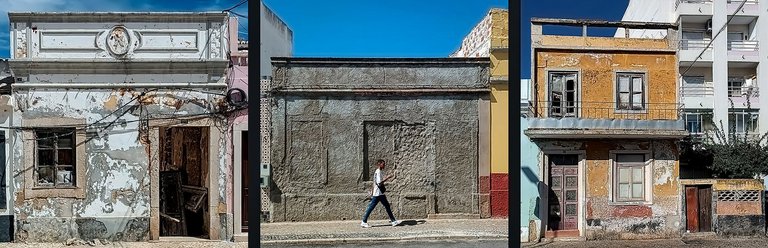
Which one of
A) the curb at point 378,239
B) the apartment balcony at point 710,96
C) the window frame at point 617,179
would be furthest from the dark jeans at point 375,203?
the apartment balcony at point 710,96

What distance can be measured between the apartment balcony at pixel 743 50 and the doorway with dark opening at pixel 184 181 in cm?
258

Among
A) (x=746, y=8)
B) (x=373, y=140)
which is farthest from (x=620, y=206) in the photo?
(x=373, y=140)

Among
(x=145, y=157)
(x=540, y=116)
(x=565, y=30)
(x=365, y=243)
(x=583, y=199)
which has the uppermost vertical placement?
(x=565, y=30)

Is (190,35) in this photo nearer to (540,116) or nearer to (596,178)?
(540,116)

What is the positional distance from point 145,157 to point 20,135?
1.80 feet

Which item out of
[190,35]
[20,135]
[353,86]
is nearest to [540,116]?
[353,86]

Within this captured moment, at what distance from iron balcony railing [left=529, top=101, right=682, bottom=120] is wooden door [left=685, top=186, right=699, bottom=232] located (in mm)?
387

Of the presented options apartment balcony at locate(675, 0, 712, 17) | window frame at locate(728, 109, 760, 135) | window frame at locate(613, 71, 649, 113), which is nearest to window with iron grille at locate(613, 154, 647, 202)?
window frame at locate(613, 71, 649, 113)

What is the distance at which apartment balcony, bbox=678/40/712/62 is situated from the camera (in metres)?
2.73

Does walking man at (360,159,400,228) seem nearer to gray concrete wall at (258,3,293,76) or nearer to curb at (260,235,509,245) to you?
curb at (260,235,509,245)

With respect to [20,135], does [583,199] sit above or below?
below

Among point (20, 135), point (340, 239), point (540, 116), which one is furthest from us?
point (340, 239)

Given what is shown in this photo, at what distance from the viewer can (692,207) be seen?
2.78 meters

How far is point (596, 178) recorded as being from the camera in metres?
2.80
